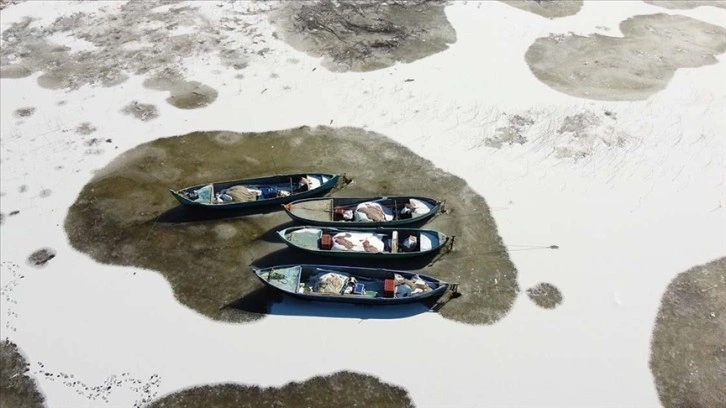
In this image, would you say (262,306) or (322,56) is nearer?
(262,306)

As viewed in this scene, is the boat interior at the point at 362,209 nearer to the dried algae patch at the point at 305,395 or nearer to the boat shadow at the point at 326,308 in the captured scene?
the boat shadow at the point at 326,308

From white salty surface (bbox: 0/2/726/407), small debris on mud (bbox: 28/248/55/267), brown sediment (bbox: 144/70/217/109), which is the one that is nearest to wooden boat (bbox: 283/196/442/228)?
white salty surface (bbox: 0/2/726/407)

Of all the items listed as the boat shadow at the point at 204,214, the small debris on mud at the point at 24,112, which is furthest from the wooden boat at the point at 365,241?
the small debris on mud at the point at 24,112

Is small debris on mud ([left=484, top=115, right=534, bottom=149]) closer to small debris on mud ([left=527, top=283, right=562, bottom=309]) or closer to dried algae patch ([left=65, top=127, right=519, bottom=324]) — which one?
dried algae patch ([left=65, top=127, right=519, bottom=324])

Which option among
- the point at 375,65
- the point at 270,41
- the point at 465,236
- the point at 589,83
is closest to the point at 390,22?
the point at 375,65

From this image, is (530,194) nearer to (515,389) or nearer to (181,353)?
(515,389)

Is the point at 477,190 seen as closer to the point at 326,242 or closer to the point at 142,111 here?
the point at 326,242
